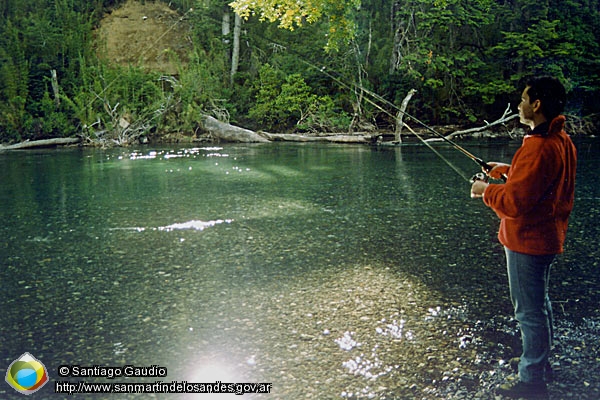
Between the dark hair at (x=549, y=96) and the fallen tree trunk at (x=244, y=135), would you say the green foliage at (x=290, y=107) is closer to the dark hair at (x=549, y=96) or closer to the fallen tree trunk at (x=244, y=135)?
the fallen tree trunk at (x=244, y=135)

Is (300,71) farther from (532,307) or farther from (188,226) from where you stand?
(532,307)

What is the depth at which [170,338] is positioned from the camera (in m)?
3.75

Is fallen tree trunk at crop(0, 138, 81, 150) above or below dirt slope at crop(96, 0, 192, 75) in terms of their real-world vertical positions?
below

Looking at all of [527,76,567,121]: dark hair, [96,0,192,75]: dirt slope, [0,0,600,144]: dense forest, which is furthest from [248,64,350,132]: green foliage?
[527,76,567,121]: dark hair

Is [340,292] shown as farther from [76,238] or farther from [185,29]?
[185,29]

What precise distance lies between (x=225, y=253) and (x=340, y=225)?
1.86 metres

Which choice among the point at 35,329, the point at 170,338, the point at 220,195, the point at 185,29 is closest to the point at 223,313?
the point at 170,338

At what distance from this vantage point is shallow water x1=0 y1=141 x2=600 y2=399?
334 centimetres

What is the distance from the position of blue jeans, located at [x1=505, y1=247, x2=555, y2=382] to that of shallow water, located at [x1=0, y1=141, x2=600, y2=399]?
249 mm

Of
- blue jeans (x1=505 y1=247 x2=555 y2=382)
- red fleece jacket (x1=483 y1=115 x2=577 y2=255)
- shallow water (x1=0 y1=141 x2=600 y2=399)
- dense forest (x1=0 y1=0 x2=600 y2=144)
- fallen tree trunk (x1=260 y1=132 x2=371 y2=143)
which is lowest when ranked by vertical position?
shallow water (x1=0 y1=141 x2=600 y2=399)

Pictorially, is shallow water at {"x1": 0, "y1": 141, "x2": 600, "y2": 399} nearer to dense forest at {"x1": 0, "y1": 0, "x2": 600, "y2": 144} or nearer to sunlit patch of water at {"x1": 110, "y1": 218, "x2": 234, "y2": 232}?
sunlit patch of water at {"x1": 110, "y1": 218, "x2": 234, "y2": 232}

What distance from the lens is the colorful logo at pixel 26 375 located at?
10.2 ft

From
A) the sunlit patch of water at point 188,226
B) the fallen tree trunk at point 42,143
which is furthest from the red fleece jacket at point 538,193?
the fallen tree trunk at point 42,143

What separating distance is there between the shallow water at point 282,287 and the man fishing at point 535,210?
29cm
